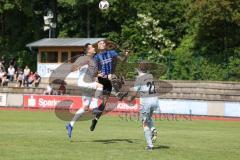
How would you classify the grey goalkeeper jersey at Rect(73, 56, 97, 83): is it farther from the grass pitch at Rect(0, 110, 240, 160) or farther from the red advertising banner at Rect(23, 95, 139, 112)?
the red advertising banner at Rect(23, 95, 139, 112)

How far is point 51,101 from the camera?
3978 cm

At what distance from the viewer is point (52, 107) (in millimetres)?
39625

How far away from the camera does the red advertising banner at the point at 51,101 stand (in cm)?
3850

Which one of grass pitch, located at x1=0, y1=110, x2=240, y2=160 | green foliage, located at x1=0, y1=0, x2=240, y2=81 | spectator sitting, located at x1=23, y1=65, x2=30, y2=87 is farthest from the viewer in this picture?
spectator sitting, located at x1=23, y1=65, x2=30, y2=87

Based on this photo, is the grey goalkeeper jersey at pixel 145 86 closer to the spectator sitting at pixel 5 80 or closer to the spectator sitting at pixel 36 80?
the spectator sitting at pixel 36 80

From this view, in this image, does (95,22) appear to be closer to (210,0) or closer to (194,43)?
(194,43)

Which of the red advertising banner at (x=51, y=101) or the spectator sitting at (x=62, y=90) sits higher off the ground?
the spectator sitting at (x=62, y=90)

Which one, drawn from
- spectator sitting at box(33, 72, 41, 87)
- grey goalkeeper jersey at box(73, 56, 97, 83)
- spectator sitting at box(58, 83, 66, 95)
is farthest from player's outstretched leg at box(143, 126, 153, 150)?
spectator sitting at box(33, 72, 41, 87)

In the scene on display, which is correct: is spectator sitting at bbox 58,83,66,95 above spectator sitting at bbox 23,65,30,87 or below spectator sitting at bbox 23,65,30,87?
below

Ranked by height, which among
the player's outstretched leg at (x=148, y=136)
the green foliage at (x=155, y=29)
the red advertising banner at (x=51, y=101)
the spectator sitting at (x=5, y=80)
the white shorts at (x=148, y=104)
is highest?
the green foliage at (x=155, y=29)

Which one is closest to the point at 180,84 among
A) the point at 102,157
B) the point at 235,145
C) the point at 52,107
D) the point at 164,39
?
the point at 52,107

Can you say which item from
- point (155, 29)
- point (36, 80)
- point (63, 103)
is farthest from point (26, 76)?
point (155, 29)

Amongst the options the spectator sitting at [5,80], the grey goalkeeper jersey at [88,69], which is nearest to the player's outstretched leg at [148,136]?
the grey goalkeeper jersey at [88,69]

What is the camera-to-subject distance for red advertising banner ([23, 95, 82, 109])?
38500 mm
